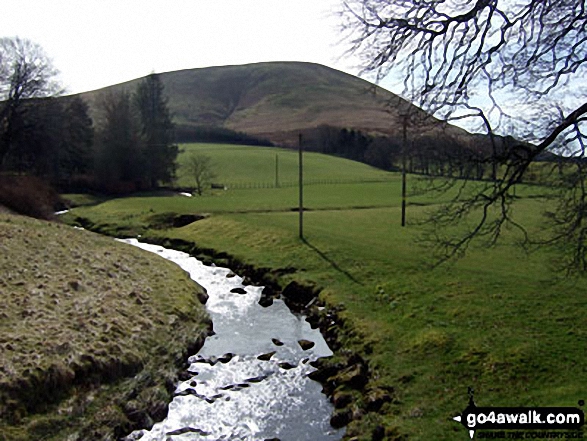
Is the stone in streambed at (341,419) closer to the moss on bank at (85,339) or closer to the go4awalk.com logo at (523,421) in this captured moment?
the go4awalk.com logo at (523,421)

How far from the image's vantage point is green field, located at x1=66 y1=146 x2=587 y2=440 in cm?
1277

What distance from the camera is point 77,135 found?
72500 millimetres

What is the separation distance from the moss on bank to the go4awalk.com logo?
25.6ft

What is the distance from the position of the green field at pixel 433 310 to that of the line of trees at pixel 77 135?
32.3m

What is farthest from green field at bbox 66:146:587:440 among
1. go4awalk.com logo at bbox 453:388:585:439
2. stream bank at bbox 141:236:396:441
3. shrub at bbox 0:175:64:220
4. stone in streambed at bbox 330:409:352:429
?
shrub at bbox 0:175:64:220

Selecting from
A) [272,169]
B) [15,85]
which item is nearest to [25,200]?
[15,85]

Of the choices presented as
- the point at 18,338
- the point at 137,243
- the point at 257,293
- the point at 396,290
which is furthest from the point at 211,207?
the point at 18,338

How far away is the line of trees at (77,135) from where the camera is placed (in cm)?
6150

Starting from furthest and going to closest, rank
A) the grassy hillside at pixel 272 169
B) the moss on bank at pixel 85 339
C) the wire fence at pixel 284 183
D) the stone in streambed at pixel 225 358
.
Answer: the grassy hillside at pixel 272 169 < the wire fence at pixel 284 183 < the stone in streambed at pixel 225 358 < the moss on bank at pixel 85 339

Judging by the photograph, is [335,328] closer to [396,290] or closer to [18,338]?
[396,290]

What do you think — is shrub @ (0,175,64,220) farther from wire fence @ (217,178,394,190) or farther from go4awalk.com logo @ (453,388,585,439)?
go4awalk.com logo @ (453,388,585,439)

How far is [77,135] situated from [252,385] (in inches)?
2607

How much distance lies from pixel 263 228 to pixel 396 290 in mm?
16545

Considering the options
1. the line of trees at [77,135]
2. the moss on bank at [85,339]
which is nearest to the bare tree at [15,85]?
the line of trees at [77,135]
